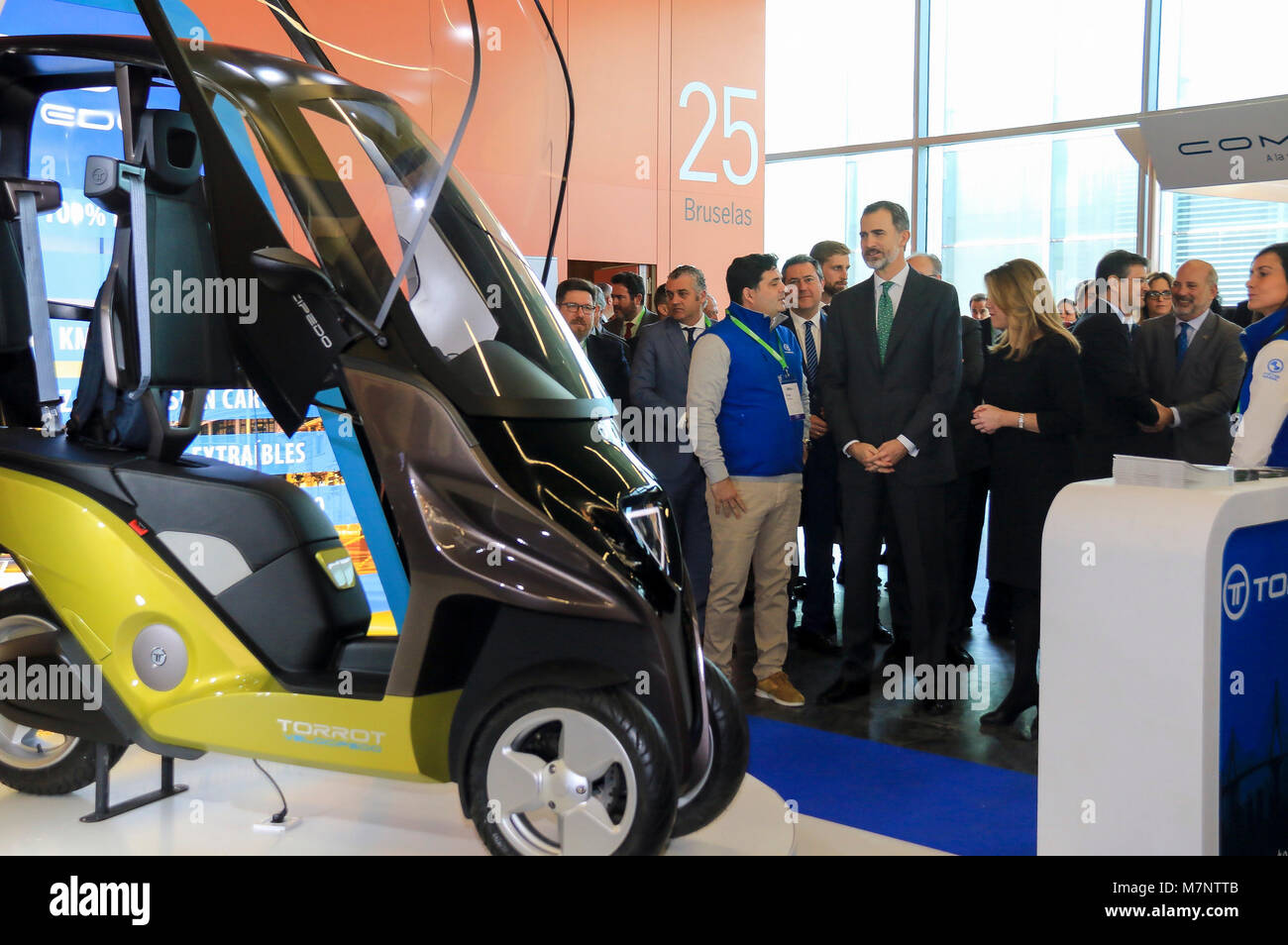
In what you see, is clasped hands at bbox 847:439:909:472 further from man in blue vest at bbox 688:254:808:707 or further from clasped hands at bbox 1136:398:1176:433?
clasped hands at bbox 1136:398:1176:433

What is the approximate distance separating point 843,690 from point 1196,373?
2126mm

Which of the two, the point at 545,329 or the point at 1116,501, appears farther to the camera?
the point at 545,329

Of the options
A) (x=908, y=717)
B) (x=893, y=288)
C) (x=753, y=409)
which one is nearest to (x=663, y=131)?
(x=893, y=288)

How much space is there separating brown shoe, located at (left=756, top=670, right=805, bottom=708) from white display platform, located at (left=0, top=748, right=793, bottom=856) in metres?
1.03

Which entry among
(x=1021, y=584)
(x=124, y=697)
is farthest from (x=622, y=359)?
A: (x=124, y=697)

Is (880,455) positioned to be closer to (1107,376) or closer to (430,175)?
(1107,376)

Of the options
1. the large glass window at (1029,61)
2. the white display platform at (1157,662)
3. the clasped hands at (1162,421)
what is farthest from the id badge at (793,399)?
the large glass window at (1029,61)

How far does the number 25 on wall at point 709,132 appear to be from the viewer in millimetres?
9352

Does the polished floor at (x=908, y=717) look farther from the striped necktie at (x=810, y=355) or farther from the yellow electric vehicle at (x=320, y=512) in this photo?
the yellow electric vehicle at (x=320, y=512)

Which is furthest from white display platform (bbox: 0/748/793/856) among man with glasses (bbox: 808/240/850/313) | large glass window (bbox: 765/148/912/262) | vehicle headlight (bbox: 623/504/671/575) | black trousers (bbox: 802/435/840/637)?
large glass window (bbox: 765/148/912/262)

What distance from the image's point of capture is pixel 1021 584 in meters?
4.01

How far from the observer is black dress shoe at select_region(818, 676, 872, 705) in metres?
4.34

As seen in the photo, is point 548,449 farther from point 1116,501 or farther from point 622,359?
point 622,359

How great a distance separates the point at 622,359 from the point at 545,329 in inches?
104
